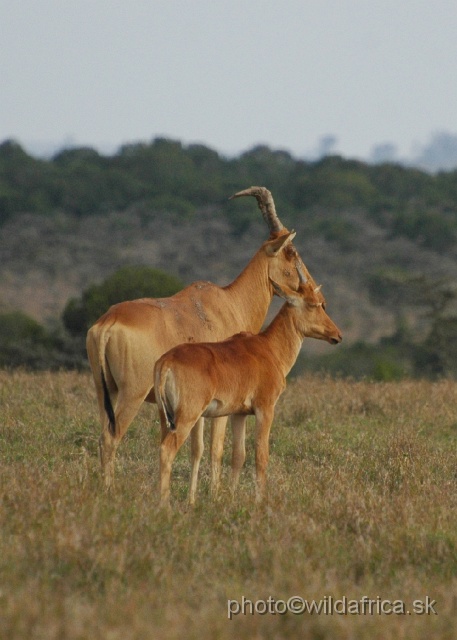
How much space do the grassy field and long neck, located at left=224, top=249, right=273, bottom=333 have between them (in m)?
1.14

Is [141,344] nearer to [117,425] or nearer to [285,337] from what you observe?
[117,425]

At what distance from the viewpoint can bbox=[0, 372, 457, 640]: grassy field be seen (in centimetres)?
505

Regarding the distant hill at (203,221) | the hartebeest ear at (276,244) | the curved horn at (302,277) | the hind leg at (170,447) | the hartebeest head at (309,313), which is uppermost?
the hartebeest ear at (276,244)

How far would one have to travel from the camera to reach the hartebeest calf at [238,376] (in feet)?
25.7

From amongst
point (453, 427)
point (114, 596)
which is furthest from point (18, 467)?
point (453, 427)

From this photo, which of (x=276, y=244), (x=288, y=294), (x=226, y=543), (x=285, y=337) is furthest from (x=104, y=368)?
(x=226, y=543)

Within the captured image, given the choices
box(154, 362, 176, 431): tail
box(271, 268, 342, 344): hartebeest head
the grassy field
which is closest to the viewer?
the grassy field

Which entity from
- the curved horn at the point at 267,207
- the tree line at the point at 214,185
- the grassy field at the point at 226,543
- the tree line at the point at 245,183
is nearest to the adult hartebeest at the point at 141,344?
the grassy field at the point at 226,543

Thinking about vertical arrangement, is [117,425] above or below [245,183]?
above

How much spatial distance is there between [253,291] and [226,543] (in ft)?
13.0

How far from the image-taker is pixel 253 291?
1040cm

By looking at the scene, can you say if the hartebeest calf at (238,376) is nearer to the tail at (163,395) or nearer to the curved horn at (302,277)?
the tail at (163,395)

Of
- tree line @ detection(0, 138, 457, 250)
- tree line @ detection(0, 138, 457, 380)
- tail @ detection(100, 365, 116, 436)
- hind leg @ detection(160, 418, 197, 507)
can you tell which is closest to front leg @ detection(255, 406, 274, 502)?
hind leg @ detection(160, 418, 197, 507)

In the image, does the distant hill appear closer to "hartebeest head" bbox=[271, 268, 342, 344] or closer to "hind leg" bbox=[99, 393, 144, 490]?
"hartebeest head" bbox=[271, 268, 342, 344]
